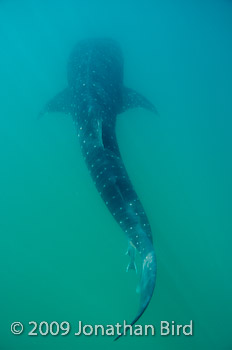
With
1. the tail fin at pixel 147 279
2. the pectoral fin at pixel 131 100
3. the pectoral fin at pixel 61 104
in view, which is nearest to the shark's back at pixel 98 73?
the pectoral fin at pixel 131 100

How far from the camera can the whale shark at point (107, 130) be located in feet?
14.7

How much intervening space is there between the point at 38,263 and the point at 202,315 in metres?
5.23

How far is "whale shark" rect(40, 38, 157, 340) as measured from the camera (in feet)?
14.7

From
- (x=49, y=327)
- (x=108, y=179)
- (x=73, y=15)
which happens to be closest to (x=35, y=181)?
(x=49, y=327)

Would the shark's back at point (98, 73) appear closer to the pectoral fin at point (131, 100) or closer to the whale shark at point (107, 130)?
the whale shark at point (107, 130)

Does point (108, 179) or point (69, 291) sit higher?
point (108, 179)

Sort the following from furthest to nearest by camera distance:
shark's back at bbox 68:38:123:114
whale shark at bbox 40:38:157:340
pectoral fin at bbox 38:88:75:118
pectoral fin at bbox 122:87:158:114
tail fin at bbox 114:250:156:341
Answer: pectoral fin at bbox 38:88:75:118 → pectoral fin at bbox 122:87:158:114 → shark's back at bbox 68:38:123:114 → whale shark at bbox 40:38:157:340 → tail fin at bbox 114:250:156:341

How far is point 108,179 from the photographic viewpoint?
520 cm

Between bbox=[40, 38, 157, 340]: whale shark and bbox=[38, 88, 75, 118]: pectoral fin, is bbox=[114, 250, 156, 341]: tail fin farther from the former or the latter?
bbox=[38, 88, 75, 118]: pectoral fin

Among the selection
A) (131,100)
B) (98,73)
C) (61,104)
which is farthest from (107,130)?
(61,104)

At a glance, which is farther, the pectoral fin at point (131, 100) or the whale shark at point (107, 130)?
the pectoral fin at point (131, 100)

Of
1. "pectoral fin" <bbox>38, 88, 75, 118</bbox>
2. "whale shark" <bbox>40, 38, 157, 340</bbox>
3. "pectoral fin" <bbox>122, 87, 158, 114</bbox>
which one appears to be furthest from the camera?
"pectoral fin" <bbox>38, 88, 75, 118</bbox>

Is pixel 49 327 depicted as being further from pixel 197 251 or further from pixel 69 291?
pixel 197 251

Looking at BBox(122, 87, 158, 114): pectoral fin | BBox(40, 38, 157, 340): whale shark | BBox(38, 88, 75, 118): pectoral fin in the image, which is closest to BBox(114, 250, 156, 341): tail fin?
BBox(40, 38, 157, 340): whale shark
